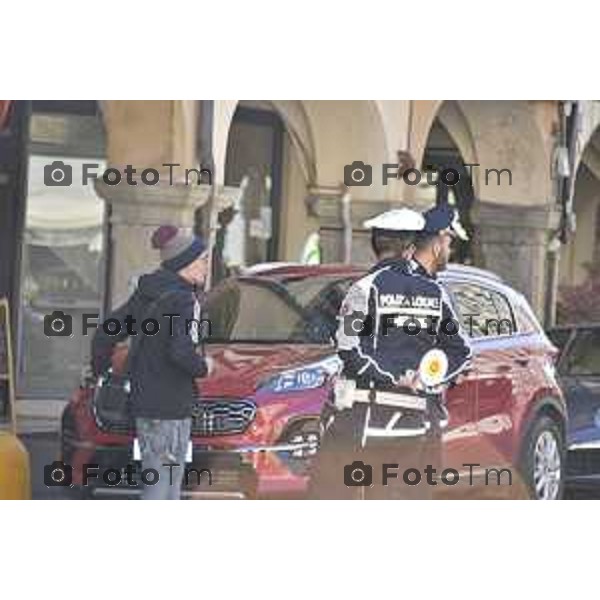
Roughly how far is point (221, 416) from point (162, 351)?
1.24ft

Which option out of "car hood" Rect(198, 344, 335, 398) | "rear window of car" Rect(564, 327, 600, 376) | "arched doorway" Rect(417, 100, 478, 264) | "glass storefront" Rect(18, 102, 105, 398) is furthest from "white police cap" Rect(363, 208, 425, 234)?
"glass storefront" Rect(18, 102, 105, 398)

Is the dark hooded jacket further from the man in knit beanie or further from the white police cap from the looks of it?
the white police cap

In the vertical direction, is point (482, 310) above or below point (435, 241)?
below

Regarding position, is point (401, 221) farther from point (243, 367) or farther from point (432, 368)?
point (243, 367)

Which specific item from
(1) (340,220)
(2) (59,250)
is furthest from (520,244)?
(2) (59,250)

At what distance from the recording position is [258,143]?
1024 cm

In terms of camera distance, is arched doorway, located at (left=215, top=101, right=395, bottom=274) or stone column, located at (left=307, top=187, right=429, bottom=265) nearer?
stone column, located at (left=307, top=187, right=429, bottom=265)

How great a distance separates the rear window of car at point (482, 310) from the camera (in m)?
9.36

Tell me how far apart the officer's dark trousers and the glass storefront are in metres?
1.07

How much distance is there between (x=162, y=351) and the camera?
29.9 feet

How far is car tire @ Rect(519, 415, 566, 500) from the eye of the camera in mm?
9570

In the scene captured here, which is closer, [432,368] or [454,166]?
[432,368]
